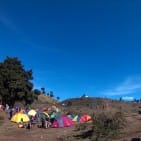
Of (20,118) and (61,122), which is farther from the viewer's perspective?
(20,118)

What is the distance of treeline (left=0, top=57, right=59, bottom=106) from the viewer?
238 feet

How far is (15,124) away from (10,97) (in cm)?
2700

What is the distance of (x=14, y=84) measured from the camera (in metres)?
72.6

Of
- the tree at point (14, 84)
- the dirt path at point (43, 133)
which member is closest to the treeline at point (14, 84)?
the tree at point (14, 84)

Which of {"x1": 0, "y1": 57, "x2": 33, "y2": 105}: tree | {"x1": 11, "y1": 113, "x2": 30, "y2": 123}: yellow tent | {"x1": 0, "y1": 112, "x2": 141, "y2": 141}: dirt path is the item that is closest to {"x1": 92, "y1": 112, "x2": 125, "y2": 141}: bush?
{"x1": 0, "y1": 112, "x2": 141, "y2": 141}: dirt path

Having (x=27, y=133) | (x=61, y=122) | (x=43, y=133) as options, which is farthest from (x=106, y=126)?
(x=61, y=122)

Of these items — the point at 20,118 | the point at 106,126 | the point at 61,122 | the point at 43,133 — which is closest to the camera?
the point at 106,126

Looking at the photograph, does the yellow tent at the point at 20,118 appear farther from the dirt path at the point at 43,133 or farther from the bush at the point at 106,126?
the bush at the point at 106,126

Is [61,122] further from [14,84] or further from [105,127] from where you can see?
[14,84]

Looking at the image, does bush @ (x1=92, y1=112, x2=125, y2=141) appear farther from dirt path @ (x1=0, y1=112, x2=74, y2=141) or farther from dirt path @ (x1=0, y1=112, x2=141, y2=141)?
dirt path @ (x1=0, y1=112, x2=74, y2=141)

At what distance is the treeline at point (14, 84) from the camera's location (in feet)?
238

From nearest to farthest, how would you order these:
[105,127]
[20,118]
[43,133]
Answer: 1. [105,127]
2. [43,133]
3. [20,118]

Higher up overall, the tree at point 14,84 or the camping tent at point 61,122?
the tree at point 14,84

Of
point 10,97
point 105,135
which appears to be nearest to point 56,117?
point 105,135
